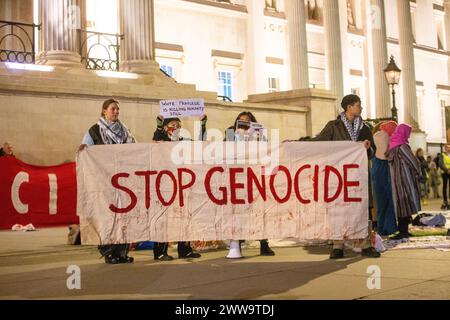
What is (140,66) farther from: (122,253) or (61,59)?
(122,253)

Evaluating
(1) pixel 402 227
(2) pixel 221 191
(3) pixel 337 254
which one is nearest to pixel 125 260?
(2) pixel 221 191

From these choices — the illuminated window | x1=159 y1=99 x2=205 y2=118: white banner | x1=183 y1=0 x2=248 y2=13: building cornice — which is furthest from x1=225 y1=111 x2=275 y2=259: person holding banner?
the illuminated window

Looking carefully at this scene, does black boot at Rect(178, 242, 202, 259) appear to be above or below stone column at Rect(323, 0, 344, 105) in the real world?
below

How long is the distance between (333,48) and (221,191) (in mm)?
26615

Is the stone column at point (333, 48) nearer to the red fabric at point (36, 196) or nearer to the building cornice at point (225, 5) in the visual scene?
the building cornice at point (225, 5)

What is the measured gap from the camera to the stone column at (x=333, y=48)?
111 feet

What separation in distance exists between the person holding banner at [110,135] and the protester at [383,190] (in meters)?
4.03

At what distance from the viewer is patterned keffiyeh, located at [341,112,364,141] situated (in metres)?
9.30

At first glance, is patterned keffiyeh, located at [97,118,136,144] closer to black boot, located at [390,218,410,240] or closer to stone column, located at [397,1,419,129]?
black boot, located at [390,218,410,240]

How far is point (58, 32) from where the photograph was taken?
59.6 ft

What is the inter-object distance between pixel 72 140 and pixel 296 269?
10.2 metres

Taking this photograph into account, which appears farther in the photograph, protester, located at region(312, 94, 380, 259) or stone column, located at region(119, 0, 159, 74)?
stone column, located at region(119, 0, 159, 74)

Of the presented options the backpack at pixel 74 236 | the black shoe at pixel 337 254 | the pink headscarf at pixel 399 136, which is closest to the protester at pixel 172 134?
the black shoe at pixel 337 254

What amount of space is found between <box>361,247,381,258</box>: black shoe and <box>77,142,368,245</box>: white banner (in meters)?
0.33
